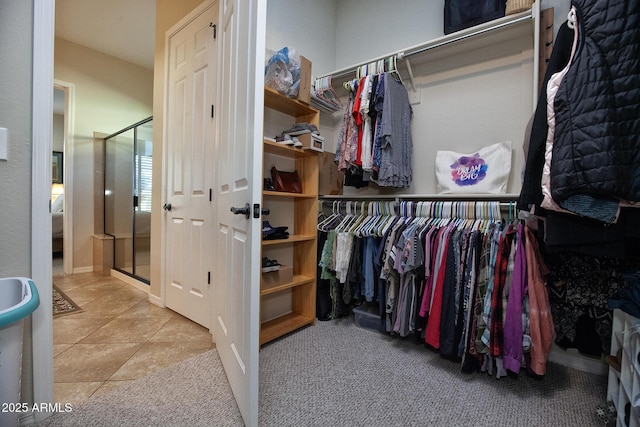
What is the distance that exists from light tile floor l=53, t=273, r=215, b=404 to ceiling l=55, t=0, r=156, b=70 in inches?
115

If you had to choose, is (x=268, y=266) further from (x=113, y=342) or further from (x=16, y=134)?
(x=16, y=134)

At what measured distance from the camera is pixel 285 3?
7.48ft

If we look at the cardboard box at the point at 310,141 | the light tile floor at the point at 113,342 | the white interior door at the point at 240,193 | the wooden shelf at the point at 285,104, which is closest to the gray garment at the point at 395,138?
the cardboard box at the point at 310,141

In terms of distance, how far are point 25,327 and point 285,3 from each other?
2.60 meters

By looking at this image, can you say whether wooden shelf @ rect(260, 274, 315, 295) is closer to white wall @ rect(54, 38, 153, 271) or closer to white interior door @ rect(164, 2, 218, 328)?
white interior door @ rect(164, 2, 218, 328)

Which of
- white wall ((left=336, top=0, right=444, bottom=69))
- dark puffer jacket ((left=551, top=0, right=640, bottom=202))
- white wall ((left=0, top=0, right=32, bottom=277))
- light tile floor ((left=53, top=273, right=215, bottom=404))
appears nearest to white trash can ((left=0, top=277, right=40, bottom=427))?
white wall ((left=0, top=0, right=32, bottom=277))

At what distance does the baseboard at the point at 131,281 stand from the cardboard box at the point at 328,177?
2048mm

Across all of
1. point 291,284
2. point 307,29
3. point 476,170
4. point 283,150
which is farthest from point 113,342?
point 307,29

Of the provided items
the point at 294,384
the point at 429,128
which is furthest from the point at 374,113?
the point at 294,384

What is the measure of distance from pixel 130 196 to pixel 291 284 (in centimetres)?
254

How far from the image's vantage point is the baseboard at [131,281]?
2.87 metres

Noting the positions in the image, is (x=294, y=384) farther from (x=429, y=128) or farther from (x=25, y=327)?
(x=429, y=128)

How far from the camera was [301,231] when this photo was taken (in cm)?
225

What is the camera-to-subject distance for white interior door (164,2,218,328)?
2.03 metres
